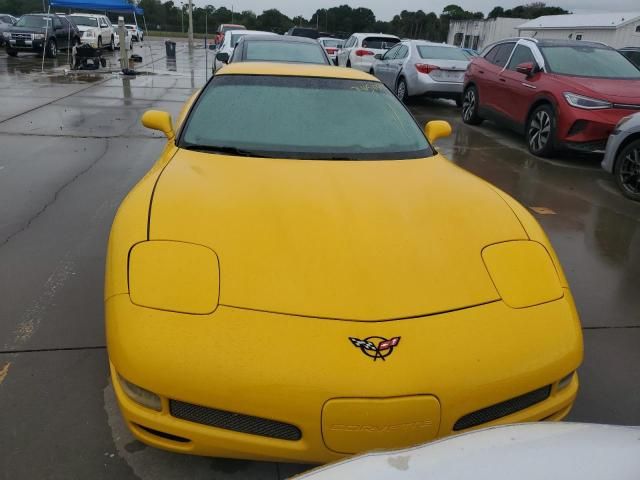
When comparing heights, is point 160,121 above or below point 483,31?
below

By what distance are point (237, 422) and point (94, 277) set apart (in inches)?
80.7

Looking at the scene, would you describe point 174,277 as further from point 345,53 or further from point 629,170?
point 345,53

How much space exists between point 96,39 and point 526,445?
24064 millimetres

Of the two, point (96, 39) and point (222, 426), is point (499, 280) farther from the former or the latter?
point (96, 39)

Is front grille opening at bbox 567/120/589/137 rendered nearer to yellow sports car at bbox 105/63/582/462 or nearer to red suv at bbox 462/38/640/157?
red suv at bbox 462/38/640/157

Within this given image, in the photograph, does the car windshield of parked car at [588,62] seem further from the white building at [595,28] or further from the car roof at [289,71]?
the white building at [595,28]

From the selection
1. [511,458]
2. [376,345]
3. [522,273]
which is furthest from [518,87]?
[511,458]

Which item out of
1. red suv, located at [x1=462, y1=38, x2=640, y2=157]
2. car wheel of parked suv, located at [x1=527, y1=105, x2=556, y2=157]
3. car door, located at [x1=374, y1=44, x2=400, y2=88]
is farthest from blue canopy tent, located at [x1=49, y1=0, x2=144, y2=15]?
car wheel of parked suv, located at [x1=527, y1=105, x2=556, y2=157]

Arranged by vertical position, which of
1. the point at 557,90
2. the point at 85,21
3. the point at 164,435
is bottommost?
the point at 164,435

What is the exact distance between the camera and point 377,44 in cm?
1520

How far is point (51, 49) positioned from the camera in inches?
729

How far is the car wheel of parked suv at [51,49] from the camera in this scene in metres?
18.3

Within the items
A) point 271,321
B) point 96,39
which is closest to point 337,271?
point 271,321

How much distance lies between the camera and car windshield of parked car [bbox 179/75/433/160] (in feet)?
9.45
